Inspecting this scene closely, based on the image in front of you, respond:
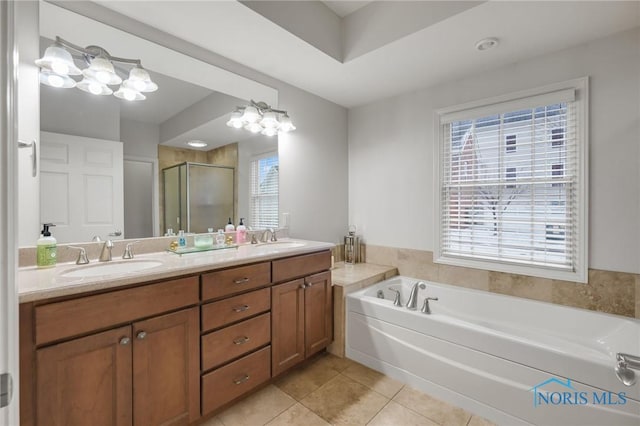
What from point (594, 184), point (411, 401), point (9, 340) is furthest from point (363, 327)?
point (9, 340)

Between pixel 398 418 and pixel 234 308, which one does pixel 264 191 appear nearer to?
pixel 234 308

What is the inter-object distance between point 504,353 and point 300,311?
4.19ft

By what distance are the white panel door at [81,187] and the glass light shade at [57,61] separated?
0.34 meters

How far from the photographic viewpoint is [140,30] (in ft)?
5.74

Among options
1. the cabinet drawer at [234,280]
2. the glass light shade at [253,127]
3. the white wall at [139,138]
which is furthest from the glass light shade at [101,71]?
the cabinet drawer at [234,280]

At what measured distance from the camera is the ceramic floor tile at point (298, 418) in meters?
1.65

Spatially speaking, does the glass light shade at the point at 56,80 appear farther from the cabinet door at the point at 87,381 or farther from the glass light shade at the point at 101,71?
the cabinet door at the point at 87,381

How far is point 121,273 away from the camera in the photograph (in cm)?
130

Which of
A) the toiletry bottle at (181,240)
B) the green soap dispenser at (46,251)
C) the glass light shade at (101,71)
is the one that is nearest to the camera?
the green soap dispenser at (46,251)

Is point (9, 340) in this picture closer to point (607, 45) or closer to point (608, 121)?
point (608, 121)

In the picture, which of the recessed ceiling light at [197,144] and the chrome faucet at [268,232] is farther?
the chrome faucet at [268,232]

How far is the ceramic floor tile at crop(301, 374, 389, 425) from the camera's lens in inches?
66.9

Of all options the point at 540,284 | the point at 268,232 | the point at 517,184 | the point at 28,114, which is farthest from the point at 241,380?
the point at 517,184

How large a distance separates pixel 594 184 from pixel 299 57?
7.45 ft
